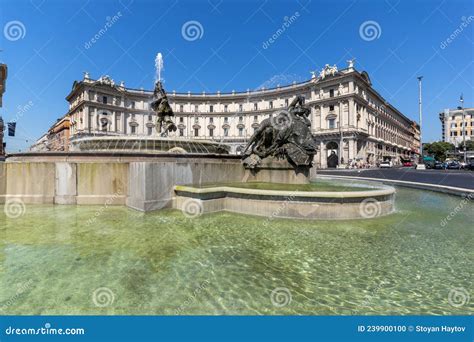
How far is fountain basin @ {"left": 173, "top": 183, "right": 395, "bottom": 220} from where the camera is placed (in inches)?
248

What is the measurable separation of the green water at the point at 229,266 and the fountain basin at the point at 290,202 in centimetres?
48

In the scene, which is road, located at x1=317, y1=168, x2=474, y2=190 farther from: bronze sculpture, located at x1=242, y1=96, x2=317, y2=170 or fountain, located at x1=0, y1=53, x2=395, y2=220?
fountain, located at x1=0, y1=53, x2=395, y2=220

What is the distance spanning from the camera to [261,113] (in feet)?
270

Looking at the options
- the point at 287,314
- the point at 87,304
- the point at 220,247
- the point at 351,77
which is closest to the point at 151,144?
the point at 220,247

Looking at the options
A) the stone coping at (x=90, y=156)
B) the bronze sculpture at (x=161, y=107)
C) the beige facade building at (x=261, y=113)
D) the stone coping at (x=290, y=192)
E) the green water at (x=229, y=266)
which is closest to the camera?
the green water at (x=229, y=266)

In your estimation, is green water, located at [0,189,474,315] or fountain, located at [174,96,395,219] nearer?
green water, located at [0,189,474,315]

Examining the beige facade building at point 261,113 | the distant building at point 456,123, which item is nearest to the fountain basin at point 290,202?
the beige facade building at point 261,113

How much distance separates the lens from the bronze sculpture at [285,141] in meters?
9.69

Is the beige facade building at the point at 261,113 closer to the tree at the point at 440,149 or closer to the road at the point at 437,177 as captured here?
the tree at the point at 440,149

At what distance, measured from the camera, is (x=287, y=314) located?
8.32 ft

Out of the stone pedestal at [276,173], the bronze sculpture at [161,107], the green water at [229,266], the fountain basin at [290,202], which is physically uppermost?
the bronze sculpture at [161,107]

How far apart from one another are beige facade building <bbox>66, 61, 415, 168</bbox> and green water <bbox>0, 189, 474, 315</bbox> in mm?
52861

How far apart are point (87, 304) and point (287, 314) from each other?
2.18m

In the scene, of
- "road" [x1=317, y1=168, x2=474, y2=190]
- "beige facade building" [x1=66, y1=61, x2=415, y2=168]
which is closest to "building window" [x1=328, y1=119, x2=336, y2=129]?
"beige facade building" [x1=66, y1=61, x2=415, y2=168]
